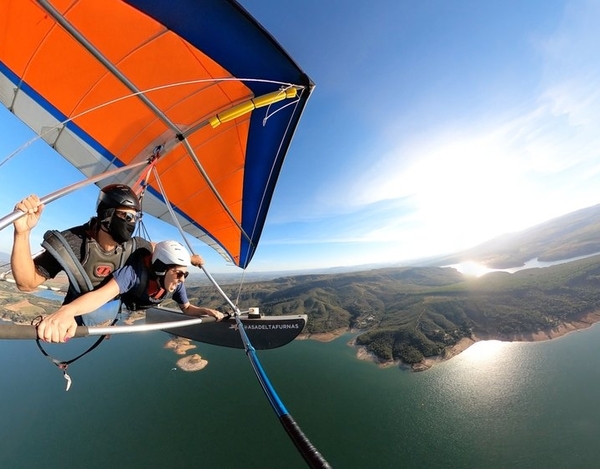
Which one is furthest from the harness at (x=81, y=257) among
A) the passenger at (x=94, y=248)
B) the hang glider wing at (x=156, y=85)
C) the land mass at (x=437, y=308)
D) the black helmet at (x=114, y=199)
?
the land mass at (x=437, y=308)

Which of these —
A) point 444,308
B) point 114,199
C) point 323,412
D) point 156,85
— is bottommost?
point 323,412

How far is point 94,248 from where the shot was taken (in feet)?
7.07

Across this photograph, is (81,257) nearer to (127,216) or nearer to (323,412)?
(127,216)

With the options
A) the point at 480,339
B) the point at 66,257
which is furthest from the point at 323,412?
the point at 66,257

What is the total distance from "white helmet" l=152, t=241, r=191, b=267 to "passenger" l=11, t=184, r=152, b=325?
31 centimetres

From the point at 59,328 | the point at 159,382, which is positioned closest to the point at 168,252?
the point at 59,328

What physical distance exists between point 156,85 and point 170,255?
92.3 inches

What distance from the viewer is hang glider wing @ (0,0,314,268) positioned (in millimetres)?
2447

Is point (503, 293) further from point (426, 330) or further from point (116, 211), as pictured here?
point (116, 211)

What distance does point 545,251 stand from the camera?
4786 inches

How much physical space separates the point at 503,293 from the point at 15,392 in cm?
10657

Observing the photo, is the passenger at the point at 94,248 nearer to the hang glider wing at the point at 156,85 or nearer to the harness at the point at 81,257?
the harness at the point at 81,257

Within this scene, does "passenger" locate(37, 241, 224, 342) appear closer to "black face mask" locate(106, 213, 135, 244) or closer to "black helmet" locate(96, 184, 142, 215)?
"black face mask" locate(106, 213, 135, 244)

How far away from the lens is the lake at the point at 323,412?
31438 millimetres
